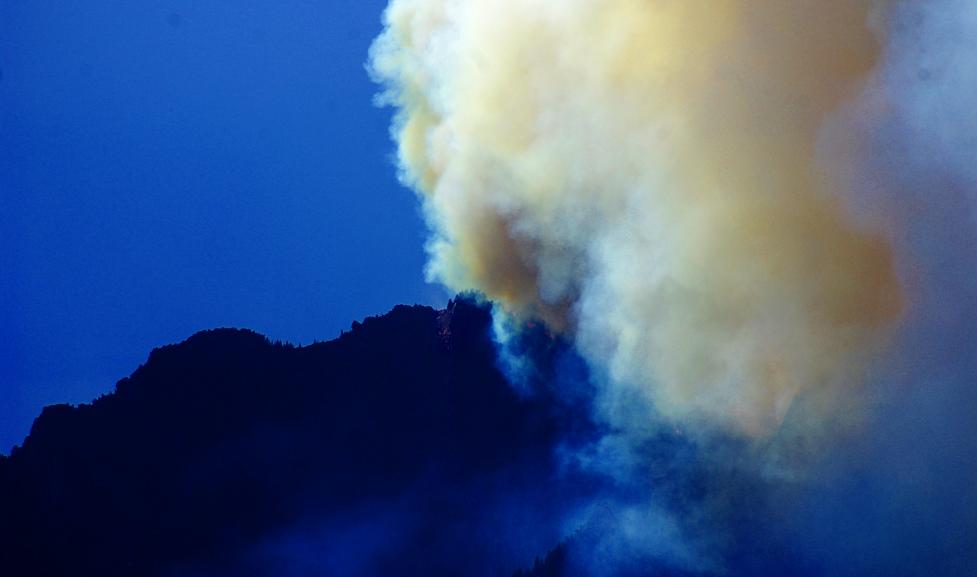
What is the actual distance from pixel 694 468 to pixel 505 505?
32.5 ft

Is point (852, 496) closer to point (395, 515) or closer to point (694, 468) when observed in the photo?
point (694, 468)

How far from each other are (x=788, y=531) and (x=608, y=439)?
931 centimetres

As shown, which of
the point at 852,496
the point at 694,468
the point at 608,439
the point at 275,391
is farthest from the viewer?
the point at 275,391

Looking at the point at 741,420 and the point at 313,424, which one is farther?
the point at 313,424

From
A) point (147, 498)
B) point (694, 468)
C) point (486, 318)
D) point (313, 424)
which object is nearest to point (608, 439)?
point (694, 468)

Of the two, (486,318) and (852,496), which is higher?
(486,318)

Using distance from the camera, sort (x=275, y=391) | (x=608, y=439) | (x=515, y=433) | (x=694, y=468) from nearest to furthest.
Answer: (x=694, y=468)
(x=608, y=439)
(x=515, y=433)
(x=275, y=391)

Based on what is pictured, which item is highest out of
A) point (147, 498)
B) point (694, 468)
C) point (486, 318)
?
point (486, 318)

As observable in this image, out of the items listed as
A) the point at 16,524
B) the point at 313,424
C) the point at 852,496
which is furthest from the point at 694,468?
the point at 16,524

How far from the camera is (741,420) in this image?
45312mm

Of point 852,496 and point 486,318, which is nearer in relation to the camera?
point 852,496

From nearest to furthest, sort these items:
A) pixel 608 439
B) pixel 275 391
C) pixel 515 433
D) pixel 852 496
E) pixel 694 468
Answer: pixel 852 496, pixel 694 468, pixel 608 439, pixel 515 433, pixel 275 391

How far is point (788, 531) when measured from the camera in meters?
42.2

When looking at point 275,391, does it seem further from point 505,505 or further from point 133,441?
point 505,505
